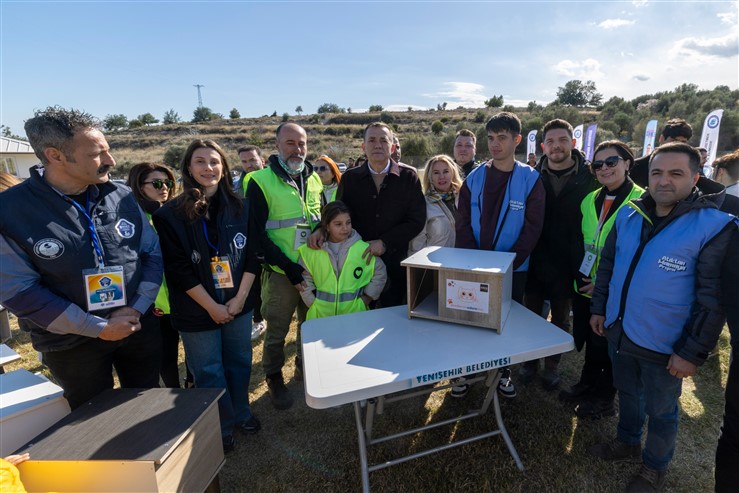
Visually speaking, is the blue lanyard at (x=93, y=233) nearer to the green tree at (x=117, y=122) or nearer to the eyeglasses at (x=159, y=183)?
the eyeglasses at (x=159, y=183)

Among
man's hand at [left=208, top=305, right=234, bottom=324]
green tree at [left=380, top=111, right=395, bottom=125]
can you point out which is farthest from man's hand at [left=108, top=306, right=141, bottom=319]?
green tree at [left=380, top=111, right=395, bottom=125]

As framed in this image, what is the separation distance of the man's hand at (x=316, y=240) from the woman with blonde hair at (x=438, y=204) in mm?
996

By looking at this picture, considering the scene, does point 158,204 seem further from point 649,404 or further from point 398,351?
point 649,404

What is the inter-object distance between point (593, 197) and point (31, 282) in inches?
148

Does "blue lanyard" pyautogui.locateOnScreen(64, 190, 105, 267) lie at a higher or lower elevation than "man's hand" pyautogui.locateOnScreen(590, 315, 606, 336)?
higher

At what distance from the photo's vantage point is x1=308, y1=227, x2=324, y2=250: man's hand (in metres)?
2.94

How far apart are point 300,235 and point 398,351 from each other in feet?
4.89

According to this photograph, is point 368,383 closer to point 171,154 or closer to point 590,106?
point 171,154

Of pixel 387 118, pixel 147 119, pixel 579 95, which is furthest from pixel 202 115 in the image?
pixel 579 95

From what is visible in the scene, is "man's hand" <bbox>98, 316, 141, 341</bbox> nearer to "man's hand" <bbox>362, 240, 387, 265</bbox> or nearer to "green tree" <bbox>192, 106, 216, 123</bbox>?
"man's hand" <bbox>362, 240, 387, 265</bbox>

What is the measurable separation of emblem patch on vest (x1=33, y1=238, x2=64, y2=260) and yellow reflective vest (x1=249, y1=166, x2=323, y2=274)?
1467mm

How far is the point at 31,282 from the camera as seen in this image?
6.18ft

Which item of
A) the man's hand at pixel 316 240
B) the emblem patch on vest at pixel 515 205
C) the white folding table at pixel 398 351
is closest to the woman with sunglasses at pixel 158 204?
the man's hand at pixel 316 240

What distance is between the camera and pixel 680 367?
6.63 feet
